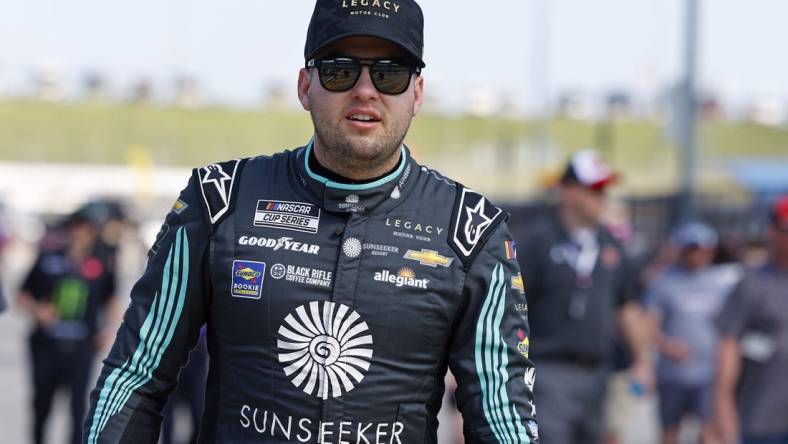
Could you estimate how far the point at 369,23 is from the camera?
318cm

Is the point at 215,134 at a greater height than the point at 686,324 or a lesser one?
greater

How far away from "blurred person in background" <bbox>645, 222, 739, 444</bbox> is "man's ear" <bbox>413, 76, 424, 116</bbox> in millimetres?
7744

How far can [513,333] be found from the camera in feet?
10.8

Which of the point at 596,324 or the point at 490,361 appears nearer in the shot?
the point at 490,361

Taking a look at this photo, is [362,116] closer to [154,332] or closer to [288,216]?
[288,216]

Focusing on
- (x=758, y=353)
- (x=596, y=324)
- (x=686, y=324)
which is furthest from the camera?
(x=686, y=324)

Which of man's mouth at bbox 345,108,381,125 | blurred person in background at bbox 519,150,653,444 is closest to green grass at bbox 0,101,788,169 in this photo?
blurred person in background at bbox 519,150,653,444

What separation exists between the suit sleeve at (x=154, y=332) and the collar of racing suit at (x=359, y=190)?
0.27 m

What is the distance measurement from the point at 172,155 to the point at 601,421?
85344mm

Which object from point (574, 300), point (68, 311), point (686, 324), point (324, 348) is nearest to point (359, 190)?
point (324, 348)

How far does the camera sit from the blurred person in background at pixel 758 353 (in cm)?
701

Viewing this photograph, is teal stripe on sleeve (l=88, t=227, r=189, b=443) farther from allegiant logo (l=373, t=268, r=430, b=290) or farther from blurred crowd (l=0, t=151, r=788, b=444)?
blurred crowd (l=0, t=151, r=788, b=444)

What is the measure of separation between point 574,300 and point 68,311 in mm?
4696

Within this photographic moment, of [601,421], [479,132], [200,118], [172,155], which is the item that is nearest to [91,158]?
[172,155]
